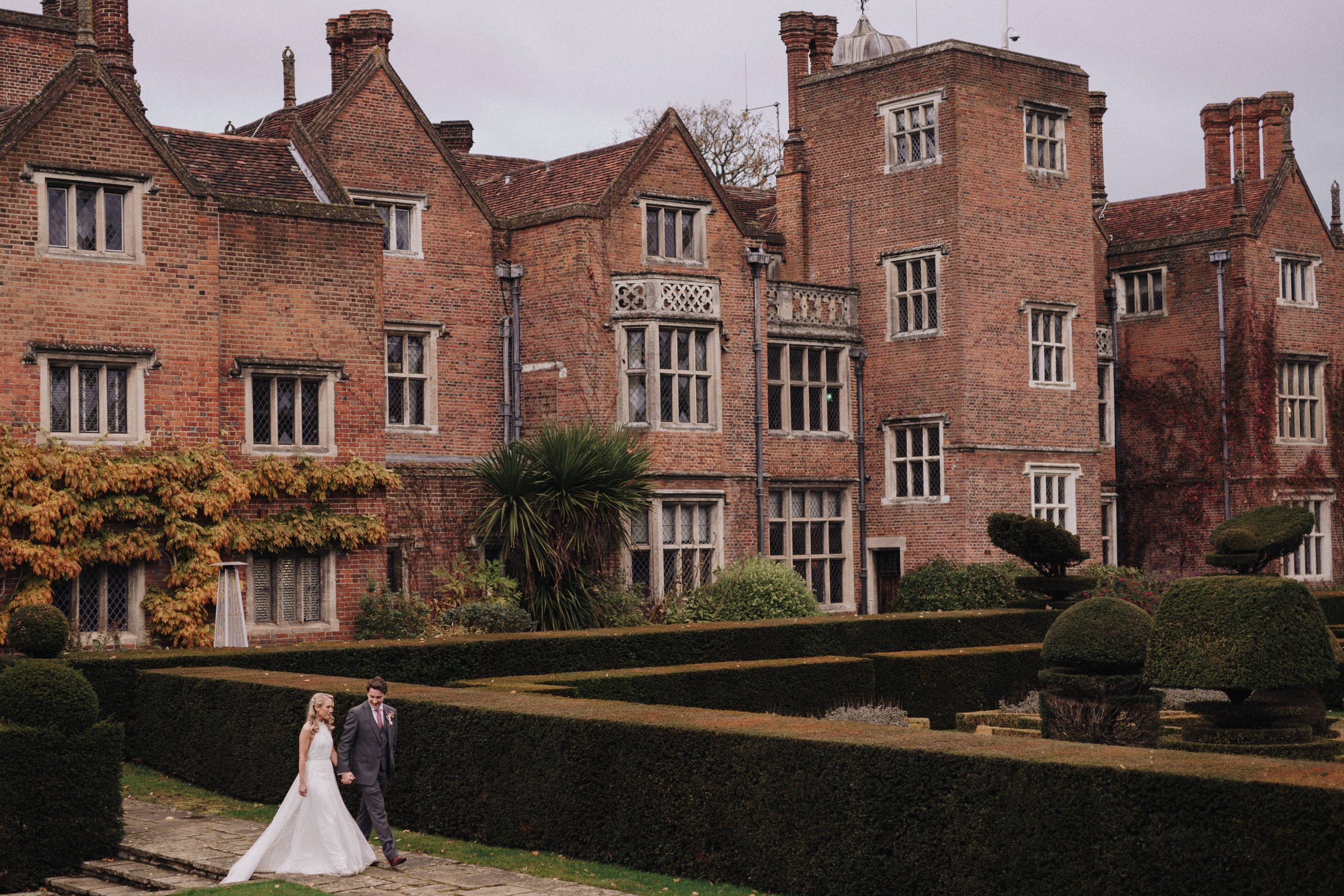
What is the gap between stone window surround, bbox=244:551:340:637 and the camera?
21562 mm

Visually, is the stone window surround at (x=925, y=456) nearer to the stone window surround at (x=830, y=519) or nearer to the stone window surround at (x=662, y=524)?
the stone window surround at (x=830, y=519)

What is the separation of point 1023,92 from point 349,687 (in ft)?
68.4

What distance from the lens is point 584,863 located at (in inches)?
445

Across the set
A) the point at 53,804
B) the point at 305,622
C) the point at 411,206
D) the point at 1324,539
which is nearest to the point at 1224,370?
the point at 1324,539

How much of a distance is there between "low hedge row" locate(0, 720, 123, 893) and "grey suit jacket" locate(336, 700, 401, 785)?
1897 mm

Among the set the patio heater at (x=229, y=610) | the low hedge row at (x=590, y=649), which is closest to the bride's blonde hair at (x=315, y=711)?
the low hedge row at (x=590, y=649)

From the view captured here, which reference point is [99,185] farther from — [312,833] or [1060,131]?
[1060,131]

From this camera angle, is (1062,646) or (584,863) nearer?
(584,863)

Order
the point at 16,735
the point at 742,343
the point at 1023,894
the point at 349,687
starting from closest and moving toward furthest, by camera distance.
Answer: the point at 1023,894 < the point at 16,735 < the point at 349,687 < the point at 742,343

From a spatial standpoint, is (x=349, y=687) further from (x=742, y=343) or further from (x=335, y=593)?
(x=742, y=343)

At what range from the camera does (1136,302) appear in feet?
116

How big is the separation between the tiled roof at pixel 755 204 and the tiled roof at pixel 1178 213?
780cm

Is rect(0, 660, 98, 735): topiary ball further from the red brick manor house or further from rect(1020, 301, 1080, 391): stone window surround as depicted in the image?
rect(1020, 301, 1080, 391): stone window surround

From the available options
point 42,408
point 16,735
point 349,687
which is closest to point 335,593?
point 42,408
